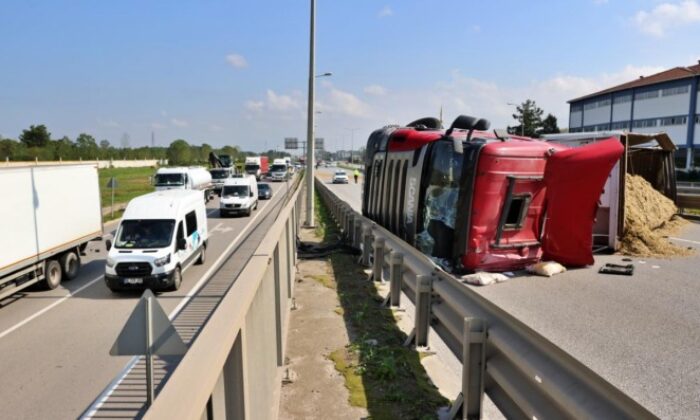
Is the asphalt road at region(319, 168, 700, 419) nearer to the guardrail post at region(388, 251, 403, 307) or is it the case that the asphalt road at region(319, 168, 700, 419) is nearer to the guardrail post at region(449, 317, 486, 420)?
the guardrail post at region(388, 251, 403, 307)

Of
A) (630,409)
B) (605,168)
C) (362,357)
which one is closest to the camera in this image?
(630,409)

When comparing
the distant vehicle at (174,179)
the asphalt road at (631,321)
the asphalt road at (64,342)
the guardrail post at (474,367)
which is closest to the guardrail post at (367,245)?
the asphalt road at (631,321)

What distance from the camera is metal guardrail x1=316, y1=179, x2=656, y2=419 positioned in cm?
270

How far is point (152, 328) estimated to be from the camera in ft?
9.53

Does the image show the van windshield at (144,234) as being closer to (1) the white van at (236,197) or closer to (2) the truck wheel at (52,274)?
(2) the truck wheel at (52,274)

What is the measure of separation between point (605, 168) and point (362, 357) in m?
8.08

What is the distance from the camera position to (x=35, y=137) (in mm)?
93625

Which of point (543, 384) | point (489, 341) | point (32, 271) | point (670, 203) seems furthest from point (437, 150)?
point (670, 203)

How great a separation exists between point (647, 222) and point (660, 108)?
206 feet

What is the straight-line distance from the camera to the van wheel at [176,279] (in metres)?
13.5

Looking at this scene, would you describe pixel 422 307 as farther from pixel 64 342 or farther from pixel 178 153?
pixel 178 153

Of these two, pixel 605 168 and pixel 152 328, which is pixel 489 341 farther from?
pixel 605 168

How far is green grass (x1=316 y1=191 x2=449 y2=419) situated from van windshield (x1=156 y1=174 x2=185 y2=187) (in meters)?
29.0

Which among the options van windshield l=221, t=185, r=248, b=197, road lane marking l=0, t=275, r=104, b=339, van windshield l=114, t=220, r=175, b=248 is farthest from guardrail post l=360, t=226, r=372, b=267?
van windshield l=221, t=185, r=248, b=197
